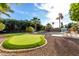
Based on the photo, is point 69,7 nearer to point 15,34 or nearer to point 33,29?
point 33,29

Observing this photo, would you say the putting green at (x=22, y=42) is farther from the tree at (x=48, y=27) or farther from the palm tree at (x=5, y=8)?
the palm tree at (x=5, y=8)

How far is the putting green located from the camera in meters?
2.15

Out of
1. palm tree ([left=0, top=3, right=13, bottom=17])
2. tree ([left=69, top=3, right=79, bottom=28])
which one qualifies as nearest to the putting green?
palm tree ([left=0, top=3, right=13, bottom=17])

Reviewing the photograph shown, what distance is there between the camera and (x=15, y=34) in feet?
7.21

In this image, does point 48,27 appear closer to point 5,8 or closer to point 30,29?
point 30,29

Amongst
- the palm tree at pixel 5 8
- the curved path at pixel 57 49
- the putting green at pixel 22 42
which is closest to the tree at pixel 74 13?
the curved path at pixel 57 49

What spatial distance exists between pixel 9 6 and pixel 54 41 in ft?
2.48

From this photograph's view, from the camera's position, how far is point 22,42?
7.14ft

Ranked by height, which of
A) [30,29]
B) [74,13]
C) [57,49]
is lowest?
[57,49]

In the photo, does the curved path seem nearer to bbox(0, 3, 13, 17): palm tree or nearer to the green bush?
the green bush

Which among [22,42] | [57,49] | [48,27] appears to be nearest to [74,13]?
[48,27]

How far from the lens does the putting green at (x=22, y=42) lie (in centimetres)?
215

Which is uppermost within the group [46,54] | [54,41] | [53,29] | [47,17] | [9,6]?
[9,6]

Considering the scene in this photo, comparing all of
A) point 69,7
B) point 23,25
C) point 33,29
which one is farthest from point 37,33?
point 69,7
